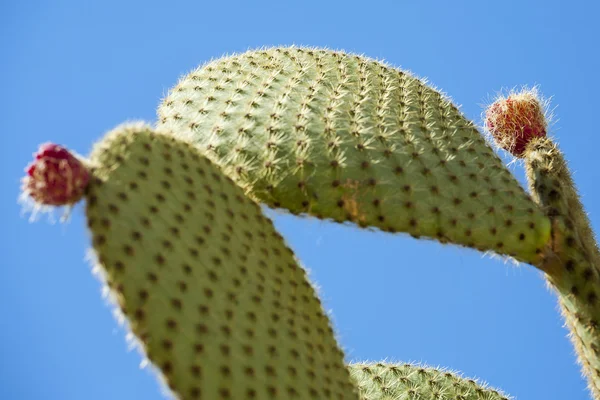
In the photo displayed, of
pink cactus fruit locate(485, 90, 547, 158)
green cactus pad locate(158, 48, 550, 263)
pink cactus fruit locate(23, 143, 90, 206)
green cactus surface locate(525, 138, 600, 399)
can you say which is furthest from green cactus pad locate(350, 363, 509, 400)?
pink cactus fruit locate(23, 143, 90, 206)

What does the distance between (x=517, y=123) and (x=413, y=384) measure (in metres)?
0.84

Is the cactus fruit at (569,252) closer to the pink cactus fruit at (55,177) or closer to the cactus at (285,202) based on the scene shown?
the cactus at (285,202)

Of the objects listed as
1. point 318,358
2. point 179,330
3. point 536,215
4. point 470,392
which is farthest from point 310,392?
point 470,392

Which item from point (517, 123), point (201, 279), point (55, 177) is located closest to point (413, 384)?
point (517, 123)

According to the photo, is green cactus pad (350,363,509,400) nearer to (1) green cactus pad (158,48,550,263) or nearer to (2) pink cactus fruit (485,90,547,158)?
(1) green cactus pad (158,48,550,263)

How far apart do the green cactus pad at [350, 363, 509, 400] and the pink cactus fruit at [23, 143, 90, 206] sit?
50.7 inches

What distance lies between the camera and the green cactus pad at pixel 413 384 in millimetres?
2830

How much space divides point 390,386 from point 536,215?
715mm

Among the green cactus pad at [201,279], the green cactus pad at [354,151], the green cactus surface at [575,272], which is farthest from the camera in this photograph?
the green cactus surface at [575,272]

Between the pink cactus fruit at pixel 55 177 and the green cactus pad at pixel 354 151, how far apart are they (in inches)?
19.4

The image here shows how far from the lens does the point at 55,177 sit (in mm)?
1804

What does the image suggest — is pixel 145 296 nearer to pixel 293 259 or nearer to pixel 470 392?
pixel 293 259

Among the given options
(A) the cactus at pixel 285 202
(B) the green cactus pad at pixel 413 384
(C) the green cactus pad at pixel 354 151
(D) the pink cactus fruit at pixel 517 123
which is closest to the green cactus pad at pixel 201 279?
(A) the cactus at pixel 285 202

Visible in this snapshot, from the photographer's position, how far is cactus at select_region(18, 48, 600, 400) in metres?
1.77
